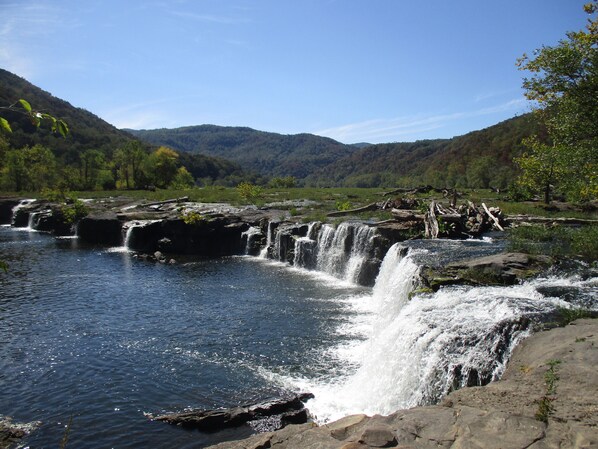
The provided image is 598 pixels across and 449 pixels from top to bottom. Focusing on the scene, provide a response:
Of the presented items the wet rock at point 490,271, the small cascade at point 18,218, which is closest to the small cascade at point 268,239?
the wet rock at point 490,271

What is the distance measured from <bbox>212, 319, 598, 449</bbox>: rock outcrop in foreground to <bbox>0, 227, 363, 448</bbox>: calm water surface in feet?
16.9

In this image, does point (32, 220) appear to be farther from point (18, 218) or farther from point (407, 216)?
point (407, 216)

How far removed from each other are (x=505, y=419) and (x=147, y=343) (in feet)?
49.4

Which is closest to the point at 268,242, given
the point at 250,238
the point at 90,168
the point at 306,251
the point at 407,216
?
the point at 250,238

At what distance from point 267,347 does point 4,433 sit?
30.0 ft

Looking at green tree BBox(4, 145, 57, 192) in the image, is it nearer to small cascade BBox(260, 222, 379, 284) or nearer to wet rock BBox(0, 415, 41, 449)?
small cascade BBox(260, 222, 379, 284)

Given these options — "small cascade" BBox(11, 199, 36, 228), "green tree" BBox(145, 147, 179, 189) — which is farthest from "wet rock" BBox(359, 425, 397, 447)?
"green tree" BBox(145, 147, 179, 189)

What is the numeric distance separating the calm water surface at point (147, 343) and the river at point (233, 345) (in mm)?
64

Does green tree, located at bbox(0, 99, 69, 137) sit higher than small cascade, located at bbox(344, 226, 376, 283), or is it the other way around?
green tree, located at bbox(0, 99, 69, 137)

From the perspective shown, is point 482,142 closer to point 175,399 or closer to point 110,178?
point 110,178

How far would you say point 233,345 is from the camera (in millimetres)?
18406

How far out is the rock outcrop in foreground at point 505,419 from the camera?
6.95m

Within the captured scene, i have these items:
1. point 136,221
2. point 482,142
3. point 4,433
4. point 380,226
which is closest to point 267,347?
point 4,433

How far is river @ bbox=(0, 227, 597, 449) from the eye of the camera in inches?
489
